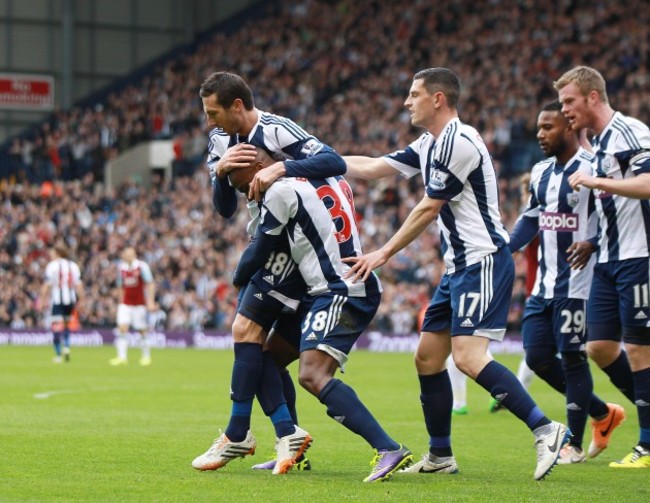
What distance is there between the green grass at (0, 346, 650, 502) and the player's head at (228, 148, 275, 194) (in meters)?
1.84

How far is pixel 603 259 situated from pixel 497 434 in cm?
310

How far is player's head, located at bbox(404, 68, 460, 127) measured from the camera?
7766mm

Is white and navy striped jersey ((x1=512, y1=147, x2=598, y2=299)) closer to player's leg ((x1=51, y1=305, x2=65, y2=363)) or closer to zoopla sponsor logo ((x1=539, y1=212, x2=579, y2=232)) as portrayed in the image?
zoopla sponsor logo ((x1=539, y1=212, x2=579, y2=232))

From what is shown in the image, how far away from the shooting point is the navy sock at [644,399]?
8.63 m

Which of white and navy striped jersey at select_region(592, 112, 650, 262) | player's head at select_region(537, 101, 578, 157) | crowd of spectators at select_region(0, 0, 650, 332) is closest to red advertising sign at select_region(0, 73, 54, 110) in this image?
crowd of spectators at select_region(0, 0, 650, 332)

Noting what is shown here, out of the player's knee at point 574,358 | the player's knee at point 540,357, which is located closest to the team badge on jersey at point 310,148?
the player's knee at point 574,358

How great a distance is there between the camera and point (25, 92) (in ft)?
151

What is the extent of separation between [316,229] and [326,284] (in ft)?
1.14

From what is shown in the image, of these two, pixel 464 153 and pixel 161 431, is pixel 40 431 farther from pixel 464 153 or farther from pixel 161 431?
pixel 464 153

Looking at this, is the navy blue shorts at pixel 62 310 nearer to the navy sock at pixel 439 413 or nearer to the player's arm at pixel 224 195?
the player's arm at pixel 224 195

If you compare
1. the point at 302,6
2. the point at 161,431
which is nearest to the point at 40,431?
the point at 161,431

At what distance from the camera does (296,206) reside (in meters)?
7.52

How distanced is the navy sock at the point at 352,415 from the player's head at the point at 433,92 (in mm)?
1811

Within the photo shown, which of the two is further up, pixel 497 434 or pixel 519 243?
pixel 519 243
